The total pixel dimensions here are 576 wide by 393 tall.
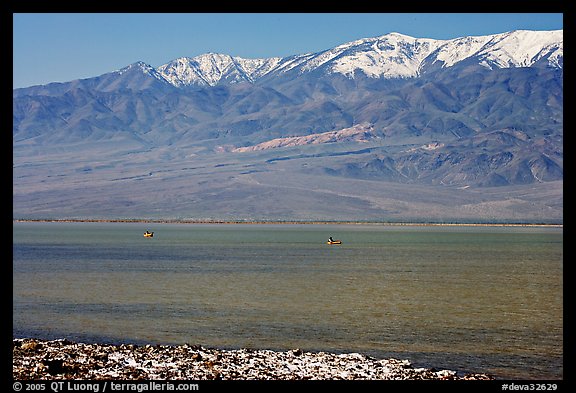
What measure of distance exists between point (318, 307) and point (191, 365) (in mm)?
14560

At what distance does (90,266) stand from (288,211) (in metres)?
128

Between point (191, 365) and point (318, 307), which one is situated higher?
point (191, 365)

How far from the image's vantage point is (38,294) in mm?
33125

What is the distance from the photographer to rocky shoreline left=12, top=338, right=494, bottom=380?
14.3 metres

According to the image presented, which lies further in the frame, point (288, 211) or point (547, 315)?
point (288, 211)

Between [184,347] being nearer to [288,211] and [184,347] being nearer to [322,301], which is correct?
[322,301]

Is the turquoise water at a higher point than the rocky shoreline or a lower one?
lower

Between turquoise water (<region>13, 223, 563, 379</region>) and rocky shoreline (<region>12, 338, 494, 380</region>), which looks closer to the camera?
rocky shoreline (<region>12, 338, 494, 380</region>)

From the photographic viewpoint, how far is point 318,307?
29969mm

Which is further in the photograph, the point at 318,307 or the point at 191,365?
A: the point at 318,307

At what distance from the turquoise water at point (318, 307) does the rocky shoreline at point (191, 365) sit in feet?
7.27

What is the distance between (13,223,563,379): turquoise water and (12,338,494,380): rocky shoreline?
2214 mm

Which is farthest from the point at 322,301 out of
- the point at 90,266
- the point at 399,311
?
the point at 90,266
